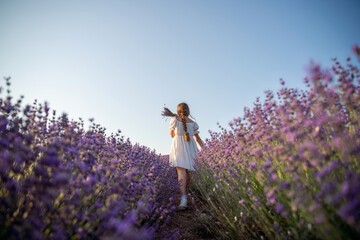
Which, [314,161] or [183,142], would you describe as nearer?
[314,161]

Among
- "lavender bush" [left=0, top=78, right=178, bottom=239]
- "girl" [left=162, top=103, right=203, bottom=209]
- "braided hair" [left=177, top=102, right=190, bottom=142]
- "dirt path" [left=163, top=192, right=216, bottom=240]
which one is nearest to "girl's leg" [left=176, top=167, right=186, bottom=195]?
"girl" [left=162, top=103, right=203, bottom=209]

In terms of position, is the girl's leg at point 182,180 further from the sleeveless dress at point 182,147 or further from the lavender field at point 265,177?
the lavender field at point 265,177

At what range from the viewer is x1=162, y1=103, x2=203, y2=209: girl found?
3.95 metres

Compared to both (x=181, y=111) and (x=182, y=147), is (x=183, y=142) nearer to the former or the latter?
(x=182, y=147)

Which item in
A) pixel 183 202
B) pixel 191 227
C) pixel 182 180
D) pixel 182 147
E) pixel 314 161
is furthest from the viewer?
pixel 182 147

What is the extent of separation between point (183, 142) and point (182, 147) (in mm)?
142

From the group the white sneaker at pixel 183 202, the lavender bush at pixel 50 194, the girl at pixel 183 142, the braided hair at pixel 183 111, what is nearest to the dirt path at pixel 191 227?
the white sneaker at pixel 183 202

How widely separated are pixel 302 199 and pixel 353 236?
0.42 metres

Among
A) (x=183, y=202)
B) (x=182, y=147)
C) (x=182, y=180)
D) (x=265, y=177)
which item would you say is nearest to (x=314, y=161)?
(x=265, y=177)

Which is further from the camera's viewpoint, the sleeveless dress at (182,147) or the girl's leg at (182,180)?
the sleeveless dress at (182,147)

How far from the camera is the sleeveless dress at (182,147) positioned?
3.98 metres

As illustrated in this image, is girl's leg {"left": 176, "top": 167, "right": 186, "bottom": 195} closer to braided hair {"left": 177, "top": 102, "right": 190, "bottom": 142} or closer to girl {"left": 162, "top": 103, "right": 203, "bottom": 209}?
girl {"left": 162, "top": 103, "right": 203, "bottom": 209}

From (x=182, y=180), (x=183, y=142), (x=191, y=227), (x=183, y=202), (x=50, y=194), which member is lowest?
(x=191, y=227)

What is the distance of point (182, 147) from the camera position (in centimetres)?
415
